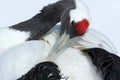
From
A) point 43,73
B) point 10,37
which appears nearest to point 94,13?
point 10,37

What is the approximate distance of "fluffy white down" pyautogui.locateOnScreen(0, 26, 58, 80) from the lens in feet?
9.56

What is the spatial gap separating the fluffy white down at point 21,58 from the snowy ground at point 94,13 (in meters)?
0.70

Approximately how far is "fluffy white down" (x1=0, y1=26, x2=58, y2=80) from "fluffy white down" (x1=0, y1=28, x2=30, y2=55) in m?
0.13

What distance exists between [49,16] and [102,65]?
62 centimetres

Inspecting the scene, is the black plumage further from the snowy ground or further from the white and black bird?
the snowy ground

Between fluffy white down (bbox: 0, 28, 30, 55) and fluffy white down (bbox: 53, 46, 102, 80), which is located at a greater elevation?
fluffy white down (bbox: 0, 28, 30, 55)

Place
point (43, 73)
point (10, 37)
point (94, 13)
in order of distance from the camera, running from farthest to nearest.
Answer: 1. point (94, 13)
2. point (10, 37)
3. point (43, 73)

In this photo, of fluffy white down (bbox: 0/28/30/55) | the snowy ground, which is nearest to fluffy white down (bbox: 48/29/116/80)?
fluffy white down (bbox: 0/28/30/55)

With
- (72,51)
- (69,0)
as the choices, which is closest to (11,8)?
(69,0)

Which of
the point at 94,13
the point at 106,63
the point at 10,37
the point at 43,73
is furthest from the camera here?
the point at 94,13

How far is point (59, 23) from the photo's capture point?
3.49m

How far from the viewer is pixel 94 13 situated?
385 cm

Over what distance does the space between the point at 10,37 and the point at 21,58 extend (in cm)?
36

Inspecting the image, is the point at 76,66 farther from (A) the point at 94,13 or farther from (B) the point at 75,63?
(A) the point at 94,13
